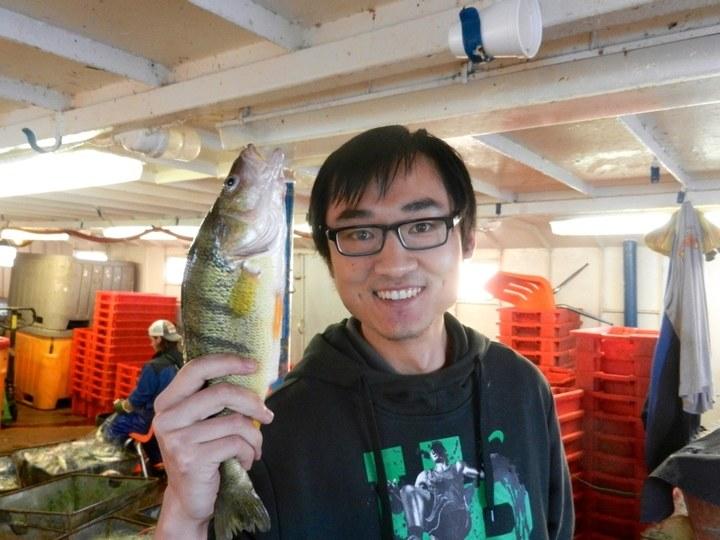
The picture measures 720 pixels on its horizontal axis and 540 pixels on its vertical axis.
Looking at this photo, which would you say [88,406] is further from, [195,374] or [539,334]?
[195,374]

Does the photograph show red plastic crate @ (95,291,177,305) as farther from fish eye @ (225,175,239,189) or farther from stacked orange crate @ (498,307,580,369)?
fish eye @ (225,175,239,189)

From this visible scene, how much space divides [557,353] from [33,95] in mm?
5354

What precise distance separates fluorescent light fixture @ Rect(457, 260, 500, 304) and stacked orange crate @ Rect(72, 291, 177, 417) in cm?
541

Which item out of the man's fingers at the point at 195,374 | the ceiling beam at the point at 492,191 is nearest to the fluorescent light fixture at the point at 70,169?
the man's fingers at the point at 195,374

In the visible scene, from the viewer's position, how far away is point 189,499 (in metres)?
1.15

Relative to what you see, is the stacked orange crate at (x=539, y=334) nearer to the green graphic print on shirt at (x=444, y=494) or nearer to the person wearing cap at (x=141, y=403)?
the person wearing cap at (x=141, y=403)

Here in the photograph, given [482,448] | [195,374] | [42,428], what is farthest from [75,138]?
[42,428]

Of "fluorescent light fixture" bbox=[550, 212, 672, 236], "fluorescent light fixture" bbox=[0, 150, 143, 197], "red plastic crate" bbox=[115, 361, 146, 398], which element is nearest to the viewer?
"fluorescent light fixture" bbox=[0, 150, 143, 197]

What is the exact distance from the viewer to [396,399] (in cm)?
159

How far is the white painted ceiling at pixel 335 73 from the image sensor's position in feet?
6.29

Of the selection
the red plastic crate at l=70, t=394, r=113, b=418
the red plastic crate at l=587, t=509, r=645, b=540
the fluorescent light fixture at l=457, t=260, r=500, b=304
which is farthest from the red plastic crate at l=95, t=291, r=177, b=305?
the red plastic crate at l=587, t=509, r=645, b=540

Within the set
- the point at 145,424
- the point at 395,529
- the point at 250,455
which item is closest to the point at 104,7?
the point at 250,455

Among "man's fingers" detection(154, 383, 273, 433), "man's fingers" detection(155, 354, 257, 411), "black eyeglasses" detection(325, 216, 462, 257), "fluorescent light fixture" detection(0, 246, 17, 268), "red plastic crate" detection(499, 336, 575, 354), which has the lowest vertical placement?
"red plastic crate" detection(499, 336, 575, 354)

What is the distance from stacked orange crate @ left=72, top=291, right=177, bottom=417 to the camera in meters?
9.23
